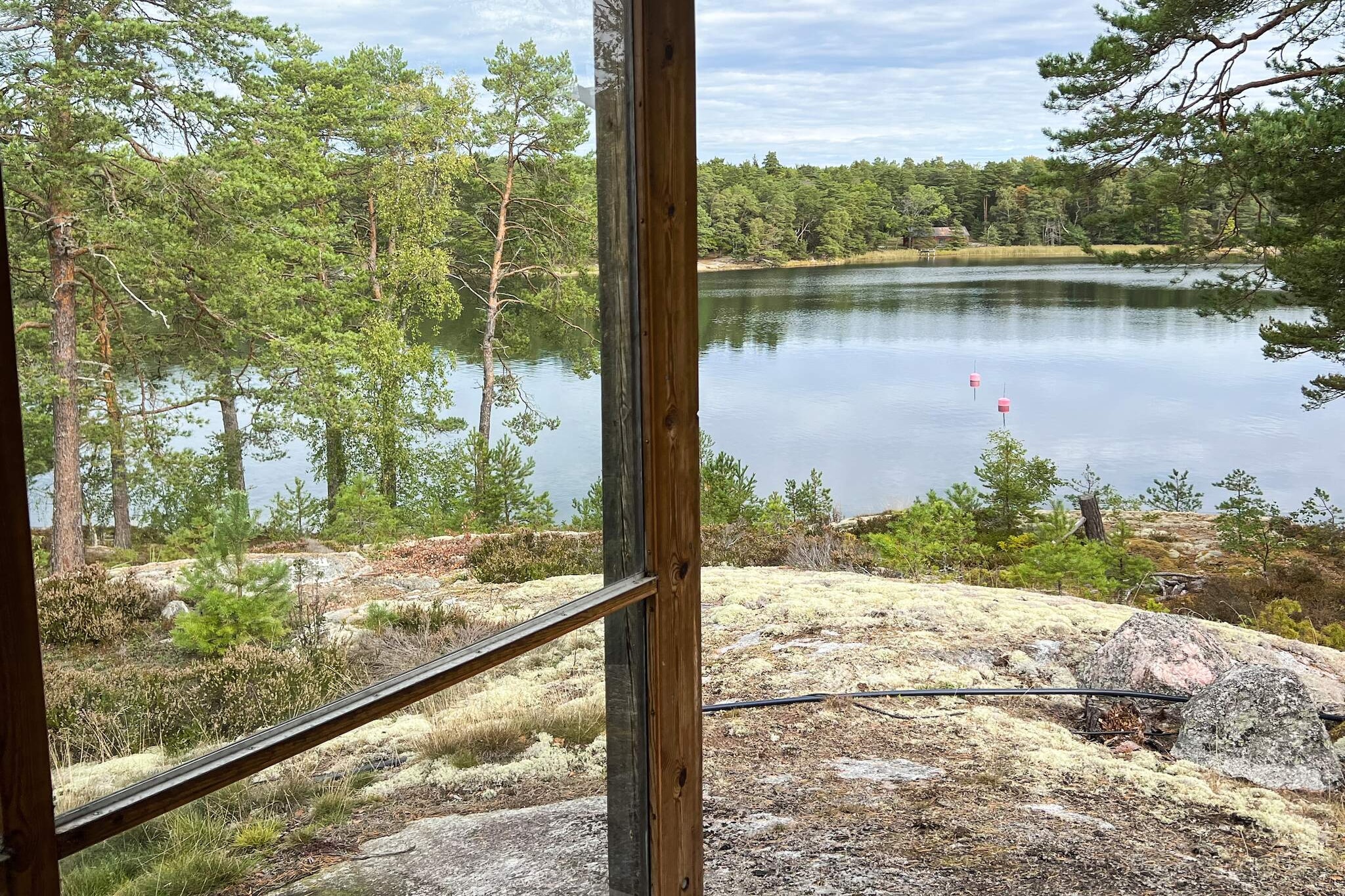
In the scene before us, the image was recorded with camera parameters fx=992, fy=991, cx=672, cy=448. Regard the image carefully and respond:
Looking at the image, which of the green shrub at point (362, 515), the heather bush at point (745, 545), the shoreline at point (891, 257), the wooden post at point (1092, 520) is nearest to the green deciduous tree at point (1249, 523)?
the wooden post at point (1092, 520)

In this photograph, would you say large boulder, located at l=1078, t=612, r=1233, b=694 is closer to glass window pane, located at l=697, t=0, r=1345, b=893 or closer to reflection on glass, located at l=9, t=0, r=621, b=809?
glass window pane, located at l=697, t=0, r=1345, b=893

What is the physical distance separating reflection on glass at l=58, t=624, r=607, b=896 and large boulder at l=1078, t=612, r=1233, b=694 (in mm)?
3043

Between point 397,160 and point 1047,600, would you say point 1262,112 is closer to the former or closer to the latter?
point 1047,600

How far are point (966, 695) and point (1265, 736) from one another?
0.97 metres

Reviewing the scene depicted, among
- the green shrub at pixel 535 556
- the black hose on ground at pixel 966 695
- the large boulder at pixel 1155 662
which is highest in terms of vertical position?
the green shrub at pixel 535 556

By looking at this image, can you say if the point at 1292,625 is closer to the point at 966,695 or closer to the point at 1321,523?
the point at 1321,523

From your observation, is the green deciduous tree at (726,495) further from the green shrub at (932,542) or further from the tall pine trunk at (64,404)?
the tall pine trunk at (64,404)

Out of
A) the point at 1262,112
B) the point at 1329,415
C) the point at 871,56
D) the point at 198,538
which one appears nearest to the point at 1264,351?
the point at 1262,112

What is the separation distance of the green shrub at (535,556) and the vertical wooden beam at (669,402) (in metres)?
0.09

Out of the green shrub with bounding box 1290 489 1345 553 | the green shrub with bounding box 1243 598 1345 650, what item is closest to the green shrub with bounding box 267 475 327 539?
the green shrub with bounding box 1243 598 1345 650

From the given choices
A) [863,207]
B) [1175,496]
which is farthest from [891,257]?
[1175,496]

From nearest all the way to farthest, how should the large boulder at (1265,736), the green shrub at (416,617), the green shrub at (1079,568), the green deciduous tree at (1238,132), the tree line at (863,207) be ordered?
1. the green shrub at (416,617)
2. the large boulder at (1265,736)
3. the green deciduous tree at (1238,132)
4. the green shrub at (1079,568)
5. the tree line at (863,207)

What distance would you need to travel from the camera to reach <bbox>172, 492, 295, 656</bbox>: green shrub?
837 millimetres

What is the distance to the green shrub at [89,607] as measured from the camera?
2.34ft
